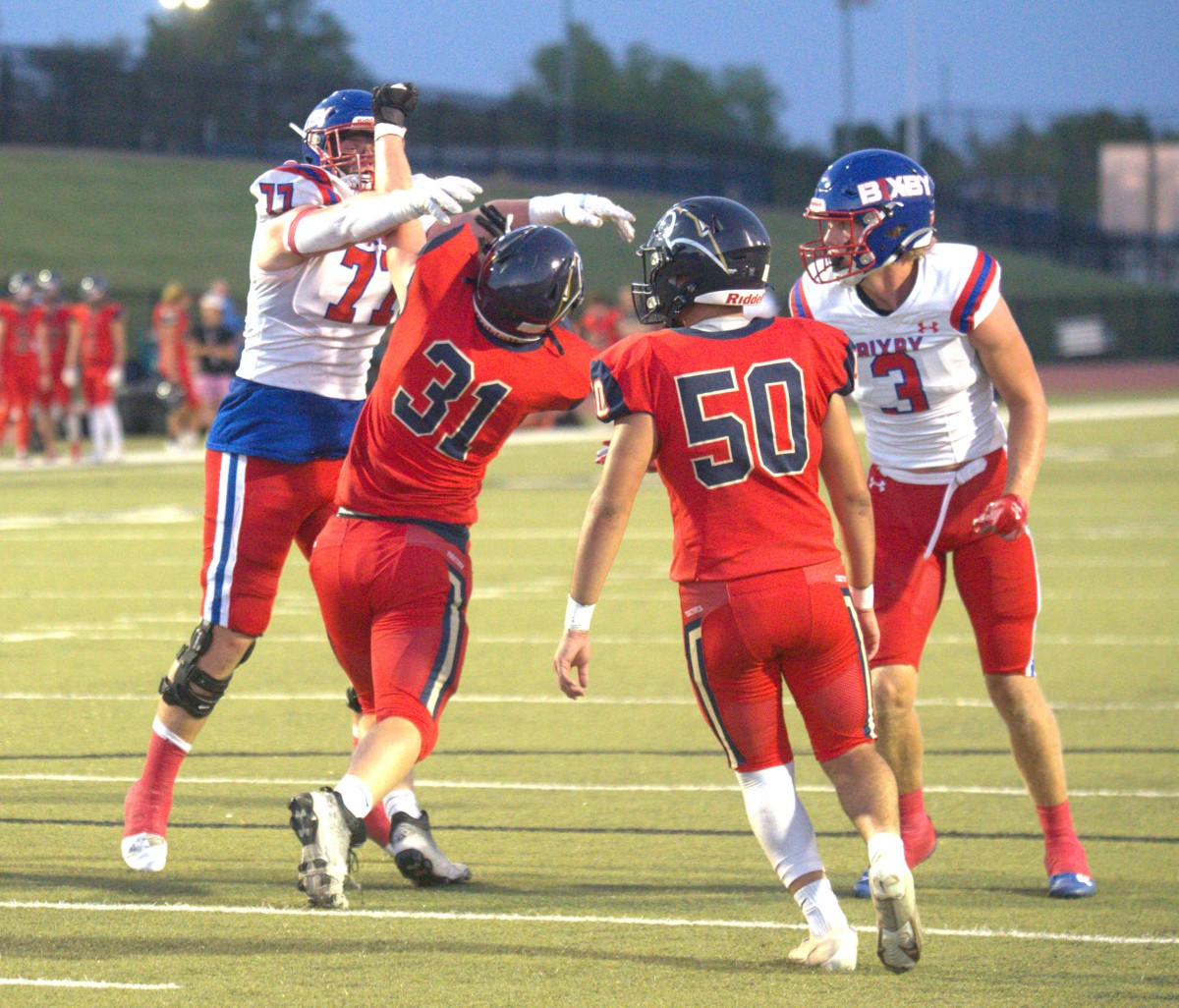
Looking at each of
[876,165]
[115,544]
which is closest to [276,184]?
[876,165]

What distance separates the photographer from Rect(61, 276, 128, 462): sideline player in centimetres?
1952

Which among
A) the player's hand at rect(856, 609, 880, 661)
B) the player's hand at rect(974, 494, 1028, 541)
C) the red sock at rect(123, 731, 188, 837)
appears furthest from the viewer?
the red sock at rect(123, 731, 188, 837)

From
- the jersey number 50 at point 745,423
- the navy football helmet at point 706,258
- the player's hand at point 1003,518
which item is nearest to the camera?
the jersey number 50 at point 745,423

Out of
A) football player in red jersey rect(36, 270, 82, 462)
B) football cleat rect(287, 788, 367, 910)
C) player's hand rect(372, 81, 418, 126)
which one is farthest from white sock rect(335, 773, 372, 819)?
football player in red jersey rect(36, 270, 82, 462)

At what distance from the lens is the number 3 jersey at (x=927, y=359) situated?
509cm

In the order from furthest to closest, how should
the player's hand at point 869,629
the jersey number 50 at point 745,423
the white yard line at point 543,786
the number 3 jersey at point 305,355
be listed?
the white yard line at point 543,786 → the number 3 jersey at point 305,355 → the player's hand at point 869,629 → the jersey number 50 at point 745,423

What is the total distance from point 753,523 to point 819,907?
883 mm

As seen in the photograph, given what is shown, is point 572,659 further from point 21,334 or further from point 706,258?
point 21,334

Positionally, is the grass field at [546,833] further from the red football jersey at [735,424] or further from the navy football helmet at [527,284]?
the navy football helmet at [527,284]

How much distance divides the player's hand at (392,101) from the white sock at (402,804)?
6.07 feet

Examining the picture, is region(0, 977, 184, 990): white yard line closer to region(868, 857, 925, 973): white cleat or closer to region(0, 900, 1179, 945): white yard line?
region(0, 900, 1179, 945): white yard line

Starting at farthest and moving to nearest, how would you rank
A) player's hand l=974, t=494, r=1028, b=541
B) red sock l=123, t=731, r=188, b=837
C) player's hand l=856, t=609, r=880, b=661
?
red sock l=123, t=731, r=188, b=837
player's hand l=974, t=494, r=1028, b=541
player's hand l=856, t=609, r=880, b=661

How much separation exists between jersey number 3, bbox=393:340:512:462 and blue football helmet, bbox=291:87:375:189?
100cm

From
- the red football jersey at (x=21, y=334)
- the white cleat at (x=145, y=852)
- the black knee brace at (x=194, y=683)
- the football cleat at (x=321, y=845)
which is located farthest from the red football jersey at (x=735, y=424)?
the red football jersey at (x=21, y=334)
